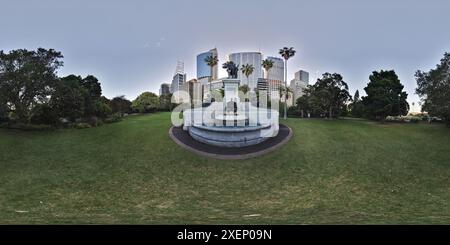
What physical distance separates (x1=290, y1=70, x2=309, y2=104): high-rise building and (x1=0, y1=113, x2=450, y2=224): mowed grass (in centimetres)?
2622

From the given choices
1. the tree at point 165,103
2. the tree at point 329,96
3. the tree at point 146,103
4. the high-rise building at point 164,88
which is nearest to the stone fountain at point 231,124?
the tree at point 329,96

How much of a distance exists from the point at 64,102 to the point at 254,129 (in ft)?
67.6

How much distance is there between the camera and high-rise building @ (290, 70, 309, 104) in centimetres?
5762

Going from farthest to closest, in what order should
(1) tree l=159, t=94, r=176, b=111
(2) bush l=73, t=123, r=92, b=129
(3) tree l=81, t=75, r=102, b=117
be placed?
(1) tree l=159, t=94, r=176, b=111 < (3) tree l=81, t=75, r=102, b=117 < (2) bush l=73, t=123, r=92, b=129

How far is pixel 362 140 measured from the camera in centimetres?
2955

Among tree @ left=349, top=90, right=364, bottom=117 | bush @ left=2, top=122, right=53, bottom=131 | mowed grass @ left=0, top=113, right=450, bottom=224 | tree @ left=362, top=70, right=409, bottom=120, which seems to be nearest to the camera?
mowed grass @ left=0, top=113, right=450, bottom=224

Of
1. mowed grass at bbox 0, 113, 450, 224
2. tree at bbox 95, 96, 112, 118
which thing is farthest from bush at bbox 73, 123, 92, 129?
tree at bbox 95, 96, 112, 118

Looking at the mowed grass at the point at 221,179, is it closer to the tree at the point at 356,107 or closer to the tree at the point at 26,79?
the tree at the point at 26,79

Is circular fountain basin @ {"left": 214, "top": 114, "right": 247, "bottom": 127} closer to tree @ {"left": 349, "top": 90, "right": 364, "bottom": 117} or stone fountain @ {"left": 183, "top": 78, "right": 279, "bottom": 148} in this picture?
stone fountain @ {"left": 183, "top": 78, "right": 279, "bottom": 148}

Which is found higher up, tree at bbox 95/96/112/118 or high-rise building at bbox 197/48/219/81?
high-rise building at bbox 197/48/219/81

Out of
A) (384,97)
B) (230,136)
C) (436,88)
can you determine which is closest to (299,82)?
(384,97)

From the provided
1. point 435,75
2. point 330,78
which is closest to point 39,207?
point 435,75

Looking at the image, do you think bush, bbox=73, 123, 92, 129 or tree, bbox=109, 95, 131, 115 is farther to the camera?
tree, bbox=109, 95, 131, 115

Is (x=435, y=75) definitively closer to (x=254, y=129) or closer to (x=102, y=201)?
(x=254, y=129)
